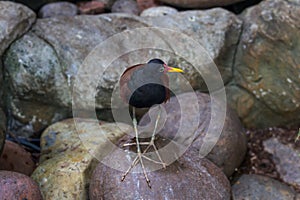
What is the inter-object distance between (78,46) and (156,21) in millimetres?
823

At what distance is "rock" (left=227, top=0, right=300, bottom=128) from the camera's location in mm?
3967

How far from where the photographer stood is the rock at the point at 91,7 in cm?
462

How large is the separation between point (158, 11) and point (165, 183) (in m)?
2.21

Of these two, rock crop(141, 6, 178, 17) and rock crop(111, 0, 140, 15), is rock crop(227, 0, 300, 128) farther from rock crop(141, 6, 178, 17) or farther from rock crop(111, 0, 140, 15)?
rock crop(111, 0, 140, 15)

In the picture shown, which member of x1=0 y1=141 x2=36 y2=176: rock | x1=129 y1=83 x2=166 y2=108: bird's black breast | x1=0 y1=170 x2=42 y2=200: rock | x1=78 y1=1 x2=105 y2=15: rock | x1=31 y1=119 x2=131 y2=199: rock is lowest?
x1=0 y1=141 x2=36 y2=176: rock

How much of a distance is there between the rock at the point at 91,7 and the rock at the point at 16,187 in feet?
7.34

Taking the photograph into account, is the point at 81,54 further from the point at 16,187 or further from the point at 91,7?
the point at 16,187

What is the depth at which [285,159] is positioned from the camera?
3951 mm

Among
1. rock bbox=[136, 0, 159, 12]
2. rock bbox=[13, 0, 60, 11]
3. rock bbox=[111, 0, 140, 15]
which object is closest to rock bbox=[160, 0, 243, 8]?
rock bbox=[136, 0, 159, 12]

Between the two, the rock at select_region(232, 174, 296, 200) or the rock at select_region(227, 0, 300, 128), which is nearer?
the rock at select_region(232, 174, 296, 200)

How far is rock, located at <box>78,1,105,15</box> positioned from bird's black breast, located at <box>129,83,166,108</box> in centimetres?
220

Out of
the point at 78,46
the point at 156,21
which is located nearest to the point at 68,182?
the point at 78,46

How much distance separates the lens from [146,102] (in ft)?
8.84

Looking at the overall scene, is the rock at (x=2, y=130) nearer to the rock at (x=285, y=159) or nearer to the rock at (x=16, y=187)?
the rock at (x=16, y=187)
